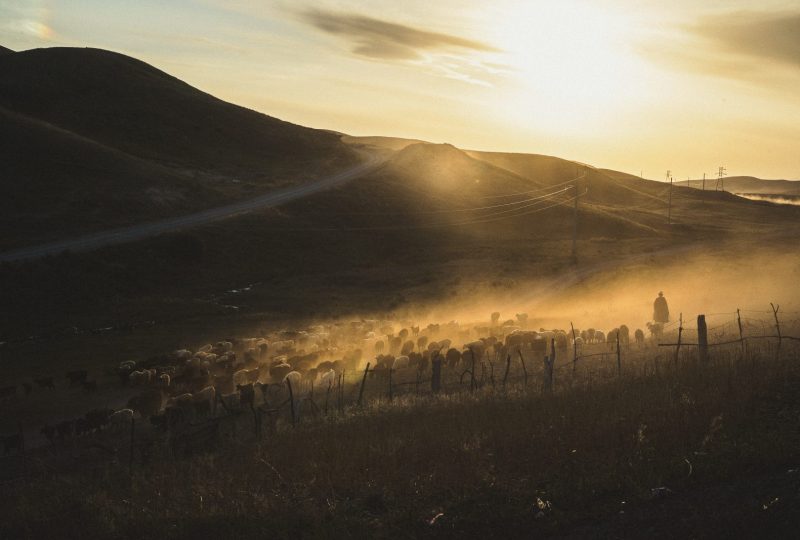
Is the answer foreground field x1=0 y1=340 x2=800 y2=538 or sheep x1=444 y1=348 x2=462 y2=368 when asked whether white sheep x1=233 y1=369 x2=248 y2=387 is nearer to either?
sheep x1=444 y1=348 x2=462 y2=368

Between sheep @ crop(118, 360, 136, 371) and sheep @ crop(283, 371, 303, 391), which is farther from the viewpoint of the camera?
sheep @ crop(118, 360, 136, 371)

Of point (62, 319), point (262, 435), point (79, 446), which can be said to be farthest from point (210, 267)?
point (262, 435)

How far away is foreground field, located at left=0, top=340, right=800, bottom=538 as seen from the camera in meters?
9.34

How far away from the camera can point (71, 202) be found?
214 ft

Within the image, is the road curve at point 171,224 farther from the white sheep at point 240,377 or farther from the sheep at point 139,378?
the white sheep at point 240,377

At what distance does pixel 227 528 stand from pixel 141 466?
17.7 ft

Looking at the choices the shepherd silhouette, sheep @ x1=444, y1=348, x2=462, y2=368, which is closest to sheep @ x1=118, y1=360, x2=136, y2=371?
sheep @ x1=444, y1=348, x2=462, y2=368

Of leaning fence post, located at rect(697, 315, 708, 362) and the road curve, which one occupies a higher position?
the road curve

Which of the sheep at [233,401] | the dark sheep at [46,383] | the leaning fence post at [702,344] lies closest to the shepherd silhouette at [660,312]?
the leaning fence post at [702,344]

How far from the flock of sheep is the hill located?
34.5m

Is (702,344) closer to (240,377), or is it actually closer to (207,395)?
(207,395)

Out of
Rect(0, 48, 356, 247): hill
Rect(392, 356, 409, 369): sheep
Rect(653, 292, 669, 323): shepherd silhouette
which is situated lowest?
Rect(392, 356, 409, 369): sheep

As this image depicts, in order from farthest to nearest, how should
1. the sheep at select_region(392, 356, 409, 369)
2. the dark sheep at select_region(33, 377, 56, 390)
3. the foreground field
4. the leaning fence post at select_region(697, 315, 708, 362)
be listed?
the sheep at select_region(392, 356, 409, 369)
the dark sheep at select_region(33, 377, 56, 390)
the leaning fence post at select_region(697, 315, 708, 362)
the foreground field

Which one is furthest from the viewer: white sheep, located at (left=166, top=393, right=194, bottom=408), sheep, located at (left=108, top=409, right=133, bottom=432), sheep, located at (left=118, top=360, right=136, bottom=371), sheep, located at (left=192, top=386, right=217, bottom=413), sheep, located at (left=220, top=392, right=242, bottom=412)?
sheep, located at (left=118, top=360, right=136, bottom=371)
